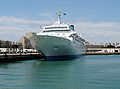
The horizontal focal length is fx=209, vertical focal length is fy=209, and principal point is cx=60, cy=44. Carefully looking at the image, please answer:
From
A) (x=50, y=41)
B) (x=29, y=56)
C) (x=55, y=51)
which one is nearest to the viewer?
(x=50, y=41)

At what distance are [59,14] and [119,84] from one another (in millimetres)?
39532

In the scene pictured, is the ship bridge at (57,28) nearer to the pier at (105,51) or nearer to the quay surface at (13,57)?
the quay surface at (13,57)

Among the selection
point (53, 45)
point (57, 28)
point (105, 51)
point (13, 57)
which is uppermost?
point (57, 28)

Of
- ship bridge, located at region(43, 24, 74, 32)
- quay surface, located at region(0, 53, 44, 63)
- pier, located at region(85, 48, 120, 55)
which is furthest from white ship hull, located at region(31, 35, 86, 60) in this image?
pier, located at region(85, 48, 120, 55)

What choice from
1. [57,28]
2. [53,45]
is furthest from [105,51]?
[53,45]

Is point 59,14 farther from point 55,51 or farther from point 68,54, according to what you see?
point 55,51

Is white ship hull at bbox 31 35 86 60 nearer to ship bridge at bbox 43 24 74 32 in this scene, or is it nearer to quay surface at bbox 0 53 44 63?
quay surface at bbox 0 53 44 63

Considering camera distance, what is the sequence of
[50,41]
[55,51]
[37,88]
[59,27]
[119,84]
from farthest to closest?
[59,27], [55,51], [50,41], [119,84], [37,88]

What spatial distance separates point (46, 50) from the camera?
1527 inches

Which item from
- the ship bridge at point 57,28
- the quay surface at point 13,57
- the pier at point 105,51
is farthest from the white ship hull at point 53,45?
the pier at point 105,51

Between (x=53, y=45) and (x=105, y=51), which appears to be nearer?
(x=53, y=45)

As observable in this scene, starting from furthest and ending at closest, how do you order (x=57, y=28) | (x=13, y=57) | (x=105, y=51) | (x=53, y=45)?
(x=105, y=51) → (x=57, y=28) → (x=13, y=57) → (x=53, y=45)

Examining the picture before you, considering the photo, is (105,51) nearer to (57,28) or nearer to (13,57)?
(57,28)

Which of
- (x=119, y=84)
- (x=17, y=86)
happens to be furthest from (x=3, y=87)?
(x=119, y=84)
